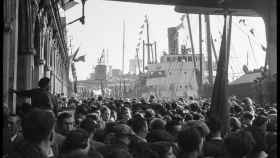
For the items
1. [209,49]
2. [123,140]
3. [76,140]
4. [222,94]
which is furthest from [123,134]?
[209,49]

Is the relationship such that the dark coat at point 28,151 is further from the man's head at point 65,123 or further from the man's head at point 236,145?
the man's head at point 65,123

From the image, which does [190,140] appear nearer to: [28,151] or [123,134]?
[123,134]

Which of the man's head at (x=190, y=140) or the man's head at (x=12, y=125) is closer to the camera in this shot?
the man's head at (x=190, y=140)

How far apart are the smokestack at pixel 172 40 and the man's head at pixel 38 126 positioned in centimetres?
5650

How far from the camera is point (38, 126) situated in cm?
364

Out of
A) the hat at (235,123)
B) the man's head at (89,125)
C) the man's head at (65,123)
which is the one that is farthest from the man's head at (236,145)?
the hat at (235,123)

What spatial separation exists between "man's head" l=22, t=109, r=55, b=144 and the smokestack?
56.5m

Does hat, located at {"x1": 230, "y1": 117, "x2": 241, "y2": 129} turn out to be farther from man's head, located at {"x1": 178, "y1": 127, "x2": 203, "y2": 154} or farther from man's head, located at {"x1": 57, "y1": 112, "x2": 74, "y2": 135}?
man's head, located at {"x1": 178, "y1": 127, "x2": 203, "y2": 154}

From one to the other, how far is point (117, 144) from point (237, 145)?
1379 mm

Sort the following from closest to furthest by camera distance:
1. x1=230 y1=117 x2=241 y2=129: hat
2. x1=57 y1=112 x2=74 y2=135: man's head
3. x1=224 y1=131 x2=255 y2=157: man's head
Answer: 1. x1=224 y1=131 x2=255 y2=157: man's head
2. x1=57 y1=112 x2=74 y2=135: man's head
3. x1=230 y1=117 x2=241 y2=129: hat

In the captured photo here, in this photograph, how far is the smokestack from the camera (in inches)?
2384

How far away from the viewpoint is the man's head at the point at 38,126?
363cm

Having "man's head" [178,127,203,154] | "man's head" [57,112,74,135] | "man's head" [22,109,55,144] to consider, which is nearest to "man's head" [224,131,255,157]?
"man's head" [178,127,203,154]

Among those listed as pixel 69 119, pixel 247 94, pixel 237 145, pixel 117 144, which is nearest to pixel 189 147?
pixel 237 145
